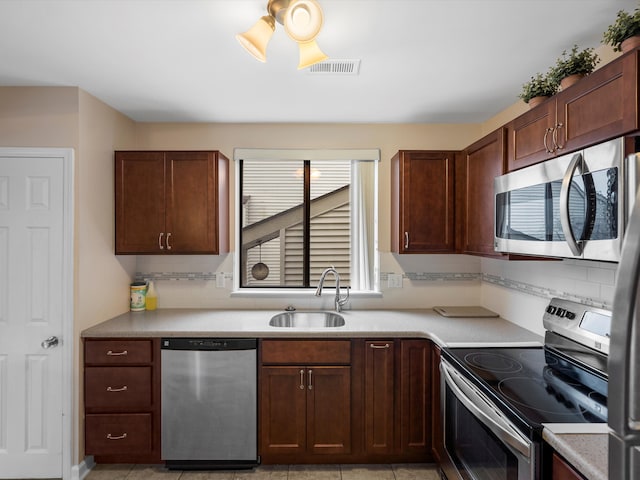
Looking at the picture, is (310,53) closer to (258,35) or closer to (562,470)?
(258,35)

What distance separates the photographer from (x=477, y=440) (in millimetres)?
1664

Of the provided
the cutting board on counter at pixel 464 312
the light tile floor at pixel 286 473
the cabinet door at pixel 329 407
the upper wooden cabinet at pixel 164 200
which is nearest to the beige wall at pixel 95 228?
the upper wooden cabinet at pixel 164 200

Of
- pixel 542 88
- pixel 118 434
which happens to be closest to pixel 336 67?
pixel 542 88

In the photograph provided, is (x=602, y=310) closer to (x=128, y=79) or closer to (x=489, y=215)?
(x=489, y=215)

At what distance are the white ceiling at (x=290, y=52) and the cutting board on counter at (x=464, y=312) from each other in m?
1.53

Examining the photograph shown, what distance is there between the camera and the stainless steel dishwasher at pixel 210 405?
7.71 ft

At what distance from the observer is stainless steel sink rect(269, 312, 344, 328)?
291 cm

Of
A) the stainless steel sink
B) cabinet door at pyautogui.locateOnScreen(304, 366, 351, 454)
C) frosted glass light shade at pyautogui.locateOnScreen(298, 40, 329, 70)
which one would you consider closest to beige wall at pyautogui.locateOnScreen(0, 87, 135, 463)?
the stainless steel sink

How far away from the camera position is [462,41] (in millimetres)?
1807

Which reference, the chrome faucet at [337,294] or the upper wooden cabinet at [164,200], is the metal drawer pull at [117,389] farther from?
the chrome faucet at [337,294]

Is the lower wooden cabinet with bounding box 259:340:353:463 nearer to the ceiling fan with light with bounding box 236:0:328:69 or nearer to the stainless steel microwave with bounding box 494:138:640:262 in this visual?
the stainless steel microwave with bounding box 494:138:640:262

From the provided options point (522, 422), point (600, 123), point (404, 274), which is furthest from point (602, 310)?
point (404, 274)

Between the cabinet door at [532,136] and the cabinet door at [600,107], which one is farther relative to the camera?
the cabinet door at [532,136]

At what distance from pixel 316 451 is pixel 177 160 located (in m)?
2.22
